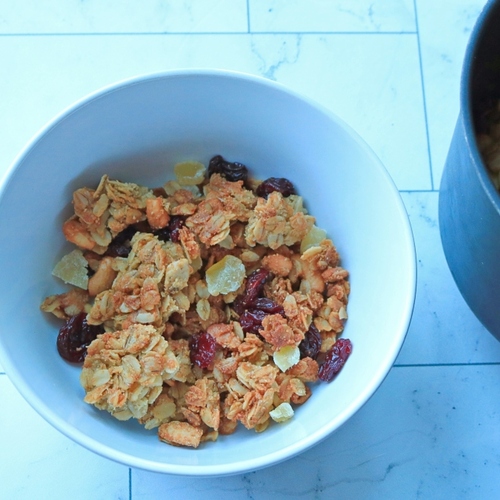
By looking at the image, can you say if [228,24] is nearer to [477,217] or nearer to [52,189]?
[52,189]

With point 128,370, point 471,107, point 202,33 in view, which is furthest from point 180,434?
point 202,33

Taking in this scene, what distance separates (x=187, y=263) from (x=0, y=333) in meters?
0.28

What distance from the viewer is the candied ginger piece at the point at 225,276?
3.28 feet

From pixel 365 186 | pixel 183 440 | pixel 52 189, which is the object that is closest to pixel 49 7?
pixel 52 189

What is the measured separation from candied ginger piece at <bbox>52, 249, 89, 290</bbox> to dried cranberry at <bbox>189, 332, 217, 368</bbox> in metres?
0.21

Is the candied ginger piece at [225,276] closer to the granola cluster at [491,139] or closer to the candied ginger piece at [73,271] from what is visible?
the candied ginger piece at [73,271]

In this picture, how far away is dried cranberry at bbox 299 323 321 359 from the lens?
98cm

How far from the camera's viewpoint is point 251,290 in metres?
1.00

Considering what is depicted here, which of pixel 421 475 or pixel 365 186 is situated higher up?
pixel 365 186

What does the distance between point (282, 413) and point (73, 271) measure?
400 mm

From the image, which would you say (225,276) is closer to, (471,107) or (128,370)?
(128,370)

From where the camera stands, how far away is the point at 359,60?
126 cm

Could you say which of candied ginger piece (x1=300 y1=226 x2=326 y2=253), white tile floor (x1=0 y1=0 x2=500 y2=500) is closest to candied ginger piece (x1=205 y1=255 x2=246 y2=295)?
candied ginger piece (x1=300 y1=226 x2=326 y2=253)

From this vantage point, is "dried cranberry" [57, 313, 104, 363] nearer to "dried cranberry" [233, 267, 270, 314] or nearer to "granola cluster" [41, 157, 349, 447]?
"granola cluster" [41, 157, 349, 447]
